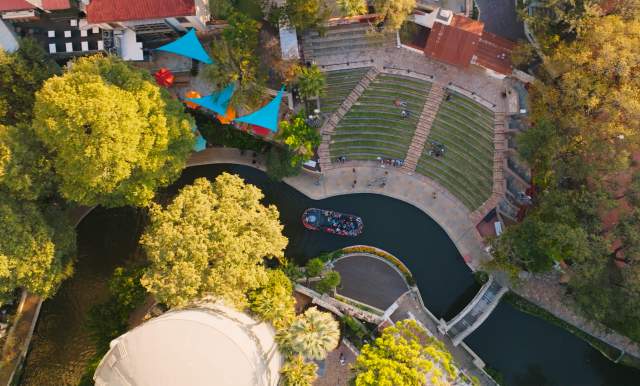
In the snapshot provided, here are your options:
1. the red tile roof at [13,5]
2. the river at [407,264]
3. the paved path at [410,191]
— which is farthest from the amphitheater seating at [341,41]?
the red tile roof at [13,5]

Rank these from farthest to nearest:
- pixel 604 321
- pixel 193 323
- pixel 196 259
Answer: pixel 604 321, pixel 196 259, pixel 193 323

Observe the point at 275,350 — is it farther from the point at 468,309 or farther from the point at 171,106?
the point at 171,106

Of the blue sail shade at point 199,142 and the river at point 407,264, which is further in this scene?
the blue sail shade at point 199,142

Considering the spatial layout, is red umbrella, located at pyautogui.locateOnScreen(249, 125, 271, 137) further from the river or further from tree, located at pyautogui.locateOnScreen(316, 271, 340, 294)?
tree, located at pyautogui.locateOnScreen(316, 271, 340, 294)

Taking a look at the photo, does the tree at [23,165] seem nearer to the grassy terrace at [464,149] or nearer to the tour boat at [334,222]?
the tour boat at [334,222]

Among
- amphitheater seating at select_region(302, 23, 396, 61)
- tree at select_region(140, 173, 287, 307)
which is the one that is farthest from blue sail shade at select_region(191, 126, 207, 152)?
amphitheater seating at select_region(302, 23, 396, 61)

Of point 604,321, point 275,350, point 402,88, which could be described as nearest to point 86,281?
point 275,350
